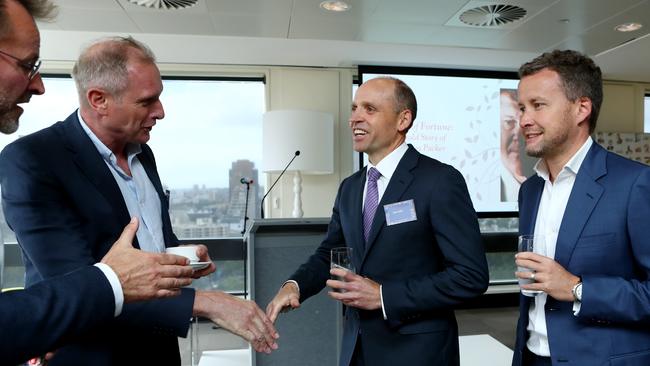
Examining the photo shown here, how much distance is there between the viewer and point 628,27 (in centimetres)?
430

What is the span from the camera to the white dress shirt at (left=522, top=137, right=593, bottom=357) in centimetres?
141

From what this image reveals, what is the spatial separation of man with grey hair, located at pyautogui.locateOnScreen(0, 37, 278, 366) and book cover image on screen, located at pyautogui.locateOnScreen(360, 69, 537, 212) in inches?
177

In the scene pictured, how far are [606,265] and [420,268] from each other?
0.56 metres

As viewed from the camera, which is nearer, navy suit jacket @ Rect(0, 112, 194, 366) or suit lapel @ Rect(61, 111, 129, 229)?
navy suit jacket @ Rect(0, 112, 194, 366)

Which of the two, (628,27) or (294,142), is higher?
(628,27)

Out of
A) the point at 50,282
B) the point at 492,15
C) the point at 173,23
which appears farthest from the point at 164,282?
the point at 492,15

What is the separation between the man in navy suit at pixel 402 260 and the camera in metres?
1.41

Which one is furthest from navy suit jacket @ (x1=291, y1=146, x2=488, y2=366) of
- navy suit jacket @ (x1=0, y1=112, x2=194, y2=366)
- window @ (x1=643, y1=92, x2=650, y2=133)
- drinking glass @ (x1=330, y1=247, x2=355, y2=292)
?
window @ (x1=643, y1=92, x2=650, y2=133)

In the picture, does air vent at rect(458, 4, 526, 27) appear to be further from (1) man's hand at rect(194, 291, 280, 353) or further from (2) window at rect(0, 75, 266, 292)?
(1) man's hand at rect(194, 291, 280, 353)

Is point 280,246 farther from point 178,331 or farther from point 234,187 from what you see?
point 234,187

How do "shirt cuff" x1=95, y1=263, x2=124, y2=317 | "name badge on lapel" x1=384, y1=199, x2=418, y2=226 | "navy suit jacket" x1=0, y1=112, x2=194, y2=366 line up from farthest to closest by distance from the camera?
"name badge on lapel" x1=384, y1=199, x2=418, y2=226
"navy suit jacket" x1=0, y1=112, x2=194, y2=366
"shirt cuff" x1=95, y1=263, x2=124, y2=317

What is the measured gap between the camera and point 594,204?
1294 millimetres

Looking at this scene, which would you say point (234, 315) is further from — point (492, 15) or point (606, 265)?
point (492, 15)

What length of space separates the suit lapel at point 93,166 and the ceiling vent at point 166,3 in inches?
108
